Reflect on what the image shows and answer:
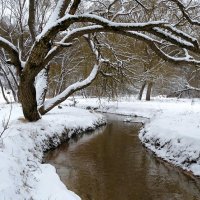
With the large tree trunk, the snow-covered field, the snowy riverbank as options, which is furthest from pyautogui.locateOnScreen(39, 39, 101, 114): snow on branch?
the large tree trunk

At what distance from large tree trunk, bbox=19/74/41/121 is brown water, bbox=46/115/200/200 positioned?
180 centimetres

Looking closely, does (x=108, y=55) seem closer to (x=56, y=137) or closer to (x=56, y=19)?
(x=56, y=137)

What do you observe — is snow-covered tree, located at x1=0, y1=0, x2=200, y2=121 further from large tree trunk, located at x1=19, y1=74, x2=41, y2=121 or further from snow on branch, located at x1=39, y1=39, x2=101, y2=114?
snow on branch, located at x1=39, y1=39, x2=101, y2=114

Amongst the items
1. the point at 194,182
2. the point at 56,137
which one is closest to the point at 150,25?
the point at 194,182

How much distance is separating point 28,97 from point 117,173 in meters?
4.64

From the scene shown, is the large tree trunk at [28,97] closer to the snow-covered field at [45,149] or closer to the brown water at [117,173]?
the snow-covered field at [45,149]

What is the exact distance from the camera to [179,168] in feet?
33.5

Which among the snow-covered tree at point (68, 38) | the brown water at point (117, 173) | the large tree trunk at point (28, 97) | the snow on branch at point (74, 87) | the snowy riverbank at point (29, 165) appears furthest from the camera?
the snow on branch at point (74, 87)

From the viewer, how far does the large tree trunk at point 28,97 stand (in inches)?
455

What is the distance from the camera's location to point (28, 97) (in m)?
12.2

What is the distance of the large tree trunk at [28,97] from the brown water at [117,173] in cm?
180

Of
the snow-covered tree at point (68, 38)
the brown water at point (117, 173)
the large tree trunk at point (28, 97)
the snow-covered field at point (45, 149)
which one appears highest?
the snow-covered tree at point (68, 38)

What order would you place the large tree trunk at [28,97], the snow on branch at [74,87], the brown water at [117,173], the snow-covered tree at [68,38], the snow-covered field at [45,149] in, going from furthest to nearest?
the snow on branch at [74,87], the large tree trunk at [28,97], the snow-covered tree at [68,38], the brown water at [117,173], the snow-covered field at [45,149]

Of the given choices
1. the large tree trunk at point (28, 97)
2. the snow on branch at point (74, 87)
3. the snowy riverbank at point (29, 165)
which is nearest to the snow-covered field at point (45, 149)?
the snowy riverbank at point (29, 165)
